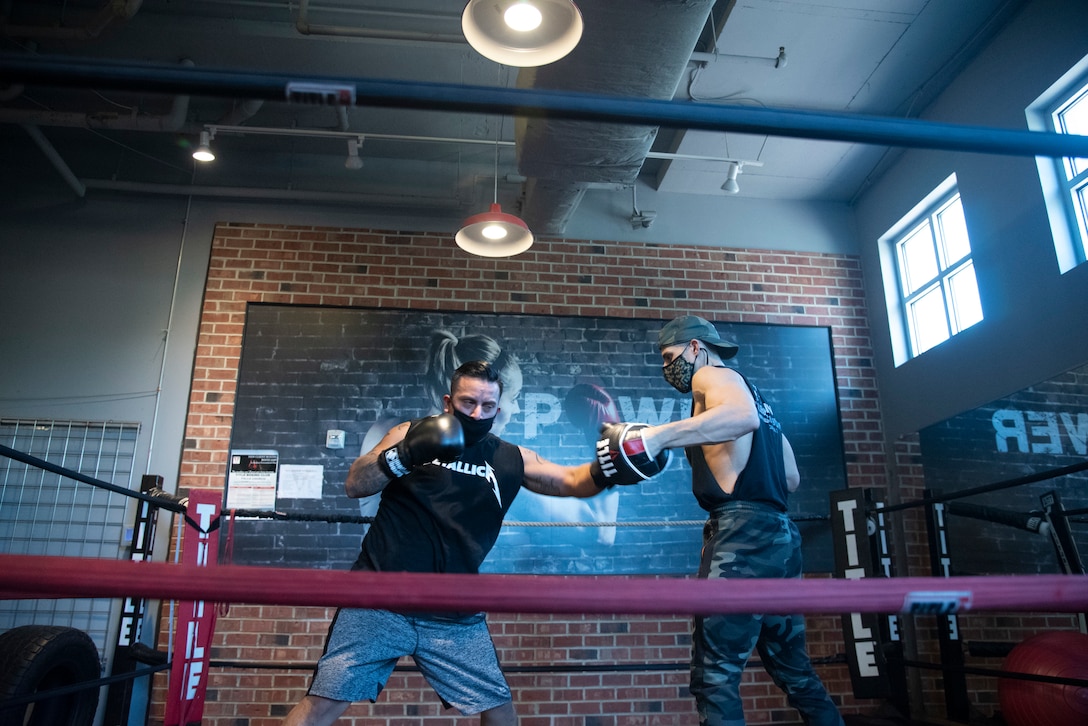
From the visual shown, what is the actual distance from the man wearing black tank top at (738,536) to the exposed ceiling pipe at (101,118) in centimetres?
317

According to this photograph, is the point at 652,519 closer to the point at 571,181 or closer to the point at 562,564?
the point at 562,564

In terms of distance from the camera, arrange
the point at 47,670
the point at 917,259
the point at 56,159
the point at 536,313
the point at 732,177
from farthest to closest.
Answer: the point at 917,259 < the point at 536,313 < the point at 732,177 < the point at 56,159 < the point at 47,670

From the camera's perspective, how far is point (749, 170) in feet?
15.7

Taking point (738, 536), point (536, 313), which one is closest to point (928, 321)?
point (536, 313)

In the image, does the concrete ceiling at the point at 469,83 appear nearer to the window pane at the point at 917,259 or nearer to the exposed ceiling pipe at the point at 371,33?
the exposed ceiling pipe at the point at 371,33

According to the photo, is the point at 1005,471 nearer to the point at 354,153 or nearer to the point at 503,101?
the point at 354,153

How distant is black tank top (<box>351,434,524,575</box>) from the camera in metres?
2.12

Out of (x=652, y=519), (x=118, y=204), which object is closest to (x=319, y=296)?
(x=118, y=204)

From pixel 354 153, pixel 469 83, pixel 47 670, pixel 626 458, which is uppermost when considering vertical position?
pixel 354 153

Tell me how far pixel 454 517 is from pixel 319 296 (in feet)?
8.66

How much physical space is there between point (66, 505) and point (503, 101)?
4.01 meters

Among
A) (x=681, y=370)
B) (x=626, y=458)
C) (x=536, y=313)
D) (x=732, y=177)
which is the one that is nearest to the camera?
(x=626, y=458)

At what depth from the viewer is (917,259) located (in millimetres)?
4691

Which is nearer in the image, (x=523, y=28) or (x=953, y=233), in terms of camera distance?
(x=523, y=28)
